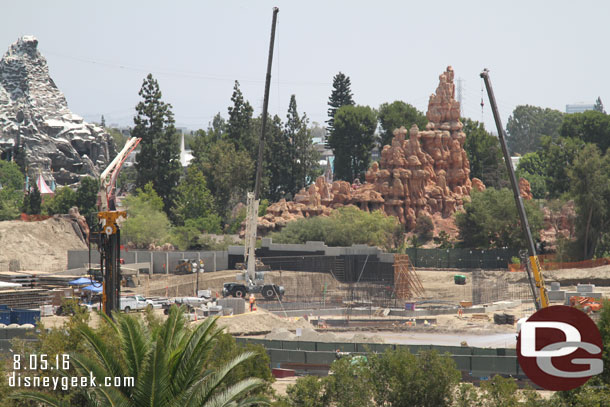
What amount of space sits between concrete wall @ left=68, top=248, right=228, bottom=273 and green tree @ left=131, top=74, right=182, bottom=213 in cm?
2822

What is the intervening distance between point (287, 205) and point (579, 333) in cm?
7644

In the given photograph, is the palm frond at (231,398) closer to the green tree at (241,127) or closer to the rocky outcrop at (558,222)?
the rocky outcrop at (558,222)

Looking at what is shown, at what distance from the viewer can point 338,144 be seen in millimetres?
128875

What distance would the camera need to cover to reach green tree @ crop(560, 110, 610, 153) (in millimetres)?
118625

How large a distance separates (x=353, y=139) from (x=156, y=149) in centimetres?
3176

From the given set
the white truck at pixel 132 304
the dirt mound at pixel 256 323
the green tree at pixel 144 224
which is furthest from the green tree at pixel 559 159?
the white truck at pixel 132 304

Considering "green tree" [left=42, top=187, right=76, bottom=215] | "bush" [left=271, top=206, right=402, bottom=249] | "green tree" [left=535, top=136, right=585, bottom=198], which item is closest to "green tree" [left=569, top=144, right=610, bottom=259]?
"green tree" [left=535, top=136, right=585, bottom=198]

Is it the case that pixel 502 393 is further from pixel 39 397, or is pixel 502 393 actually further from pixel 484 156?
pixel 484 156

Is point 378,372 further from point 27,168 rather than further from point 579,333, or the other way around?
point 27,168

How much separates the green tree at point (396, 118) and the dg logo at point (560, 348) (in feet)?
352

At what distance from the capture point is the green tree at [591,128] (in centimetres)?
11862

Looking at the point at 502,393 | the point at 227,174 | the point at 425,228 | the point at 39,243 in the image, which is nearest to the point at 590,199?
the point at 425,228

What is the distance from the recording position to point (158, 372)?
20.5m

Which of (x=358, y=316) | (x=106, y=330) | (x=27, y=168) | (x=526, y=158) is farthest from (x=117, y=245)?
(x=526, y=158)
